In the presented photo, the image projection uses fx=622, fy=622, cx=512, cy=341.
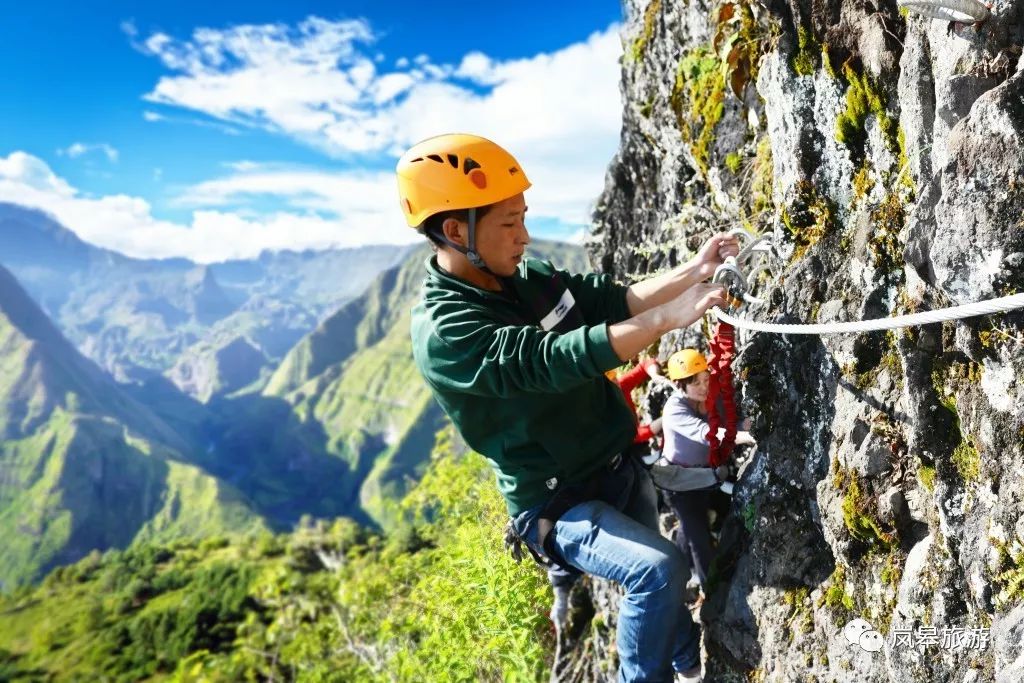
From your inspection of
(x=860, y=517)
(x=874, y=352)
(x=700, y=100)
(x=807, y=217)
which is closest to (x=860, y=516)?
(x=860, y=517)

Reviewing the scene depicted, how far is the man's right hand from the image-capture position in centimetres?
382

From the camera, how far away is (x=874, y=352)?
456cm

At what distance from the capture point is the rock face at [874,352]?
11.5ft

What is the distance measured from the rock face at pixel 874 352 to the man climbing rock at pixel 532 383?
33.4 inches

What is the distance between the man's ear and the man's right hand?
1575 millimetres

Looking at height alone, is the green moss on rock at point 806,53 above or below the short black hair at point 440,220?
above

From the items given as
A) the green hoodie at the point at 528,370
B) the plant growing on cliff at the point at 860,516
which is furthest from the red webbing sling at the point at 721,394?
the plant growing on cliff at the point at 860,516

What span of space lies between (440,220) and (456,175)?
1.16ft

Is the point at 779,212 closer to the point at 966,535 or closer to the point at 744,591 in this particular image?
the point at 966,535

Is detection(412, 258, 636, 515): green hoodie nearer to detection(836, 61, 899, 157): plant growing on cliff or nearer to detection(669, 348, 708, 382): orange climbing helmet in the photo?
detection(669, 348, 708, 382): orange climbing helmet

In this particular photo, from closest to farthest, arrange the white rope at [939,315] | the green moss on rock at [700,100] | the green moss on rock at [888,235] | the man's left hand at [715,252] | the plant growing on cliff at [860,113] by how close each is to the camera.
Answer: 1. the white rope at [939,315]
2. the green moss on rock at [888,235]
3. the plant growing on cliff at [860,113]
4. the man's left hand at [715,252]
5. the green moss on rock at [700,100]

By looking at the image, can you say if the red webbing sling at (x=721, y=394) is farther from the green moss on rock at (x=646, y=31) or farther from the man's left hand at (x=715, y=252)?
the green moss on rock at (x=646, y=31)

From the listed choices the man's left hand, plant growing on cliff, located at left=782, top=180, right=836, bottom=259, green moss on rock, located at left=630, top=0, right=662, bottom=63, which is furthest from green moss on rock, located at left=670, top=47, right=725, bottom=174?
the man's left hand

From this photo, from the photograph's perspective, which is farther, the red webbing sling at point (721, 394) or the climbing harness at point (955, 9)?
the red webbing sling at point (721, 394)
